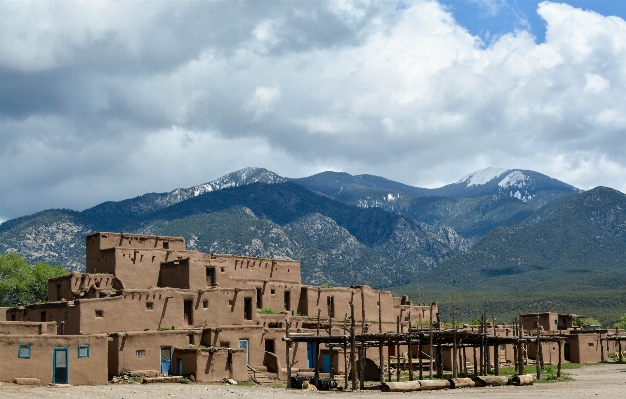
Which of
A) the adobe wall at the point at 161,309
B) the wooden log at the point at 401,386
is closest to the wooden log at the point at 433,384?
the wooden log at the point at 401,386

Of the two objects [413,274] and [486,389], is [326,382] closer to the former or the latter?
[486,389]

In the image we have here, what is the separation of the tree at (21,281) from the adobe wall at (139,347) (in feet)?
123

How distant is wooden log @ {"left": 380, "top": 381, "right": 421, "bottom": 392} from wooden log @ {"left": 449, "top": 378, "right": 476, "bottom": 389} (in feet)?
Result: 9.20

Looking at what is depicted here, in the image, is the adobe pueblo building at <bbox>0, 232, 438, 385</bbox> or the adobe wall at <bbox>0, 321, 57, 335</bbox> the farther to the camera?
the adobe wall at <bbox>0, 321, 57, 335</bbox>

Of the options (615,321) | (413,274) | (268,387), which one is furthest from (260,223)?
(268,387)

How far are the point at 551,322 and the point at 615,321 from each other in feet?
117

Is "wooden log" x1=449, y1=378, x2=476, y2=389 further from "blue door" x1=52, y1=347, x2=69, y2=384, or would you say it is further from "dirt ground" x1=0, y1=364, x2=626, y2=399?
"blue door" x1=52, y1=347, x2=69, y2=384

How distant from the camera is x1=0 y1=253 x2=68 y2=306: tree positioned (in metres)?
88.3

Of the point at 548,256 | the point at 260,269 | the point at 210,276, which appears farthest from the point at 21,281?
the point at 548,256

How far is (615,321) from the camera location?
4683 inches

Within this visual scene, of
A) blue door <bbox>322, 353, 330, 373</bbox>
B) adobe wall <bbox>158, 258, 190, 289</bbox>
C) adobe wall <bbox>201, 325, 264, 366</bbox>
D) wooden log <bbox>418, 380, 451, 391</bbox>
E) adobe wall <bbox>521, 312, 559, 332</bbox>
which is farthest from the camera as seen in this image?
adobe wall <bbox>521, 312, 559, 332</bbox>

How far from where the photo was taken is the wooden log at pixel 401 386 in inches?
1793

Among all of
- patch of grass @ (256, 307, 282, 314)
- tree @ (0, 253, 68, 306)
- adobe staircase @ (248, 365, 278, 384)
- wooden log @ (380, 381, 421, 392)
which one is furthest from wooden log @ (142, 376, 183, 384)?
tree @ (0, 253, 68, 306)

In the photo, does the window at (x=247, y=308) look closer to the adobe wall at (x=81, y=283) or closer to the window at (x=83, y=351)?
the adobe wall at (x=81, y=283)
